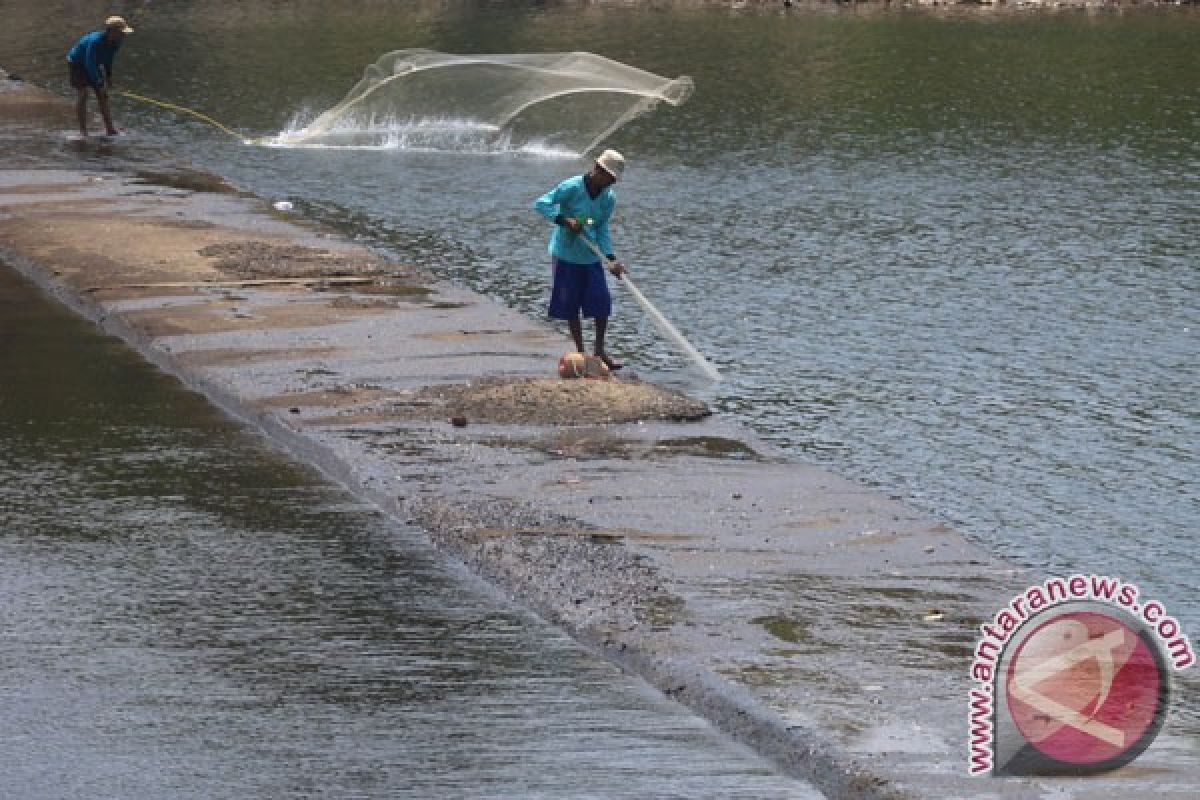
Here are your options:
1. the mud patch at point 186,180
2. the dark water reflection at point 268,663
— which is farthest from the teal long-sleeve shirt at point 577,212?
the mud patch at point 186,180

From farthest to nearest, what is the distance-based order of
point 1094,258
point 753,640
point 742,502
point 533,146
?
point 533,146
point 1094,258
point 742,502
point 753,640

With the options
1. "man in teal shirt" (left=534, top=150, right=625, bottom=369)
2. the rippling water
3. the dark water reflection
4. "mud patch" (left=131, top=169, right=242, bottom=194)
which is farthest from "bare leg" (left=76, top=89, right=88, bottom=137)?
the dark water reflection

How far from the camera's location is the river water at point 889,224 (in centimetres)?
1384

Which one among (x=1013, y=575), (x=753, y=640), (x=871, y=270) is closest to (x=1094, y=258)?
(x=871, y=270)

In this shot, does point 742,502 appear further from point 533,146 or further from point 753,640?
point 533,146

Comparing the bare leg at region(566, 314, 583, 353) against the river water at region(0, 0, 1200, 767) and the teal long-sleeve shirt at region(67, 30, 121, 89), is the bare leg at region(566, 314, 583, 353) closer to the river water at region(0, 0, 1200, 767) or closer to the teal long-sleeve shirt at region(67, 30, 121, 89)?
the river water at region(0, 0, 1200, 767)

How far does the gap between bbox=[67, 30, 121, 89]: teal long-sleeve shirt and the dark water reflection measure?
50.1 feet

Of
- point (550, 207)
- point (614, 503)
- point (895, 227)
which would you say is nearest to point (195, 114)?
point (895, 227)

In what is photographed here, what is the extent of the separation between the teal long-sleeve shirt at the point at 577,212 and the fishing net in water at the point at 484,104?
10.4 m

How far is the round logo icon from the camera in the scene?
8.03 metres

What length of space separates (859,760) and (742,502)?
3808 mm

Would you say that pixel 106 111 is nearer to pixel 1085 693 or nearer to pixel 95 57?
pixel 95 57

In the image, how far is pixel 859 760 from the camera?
7.95m

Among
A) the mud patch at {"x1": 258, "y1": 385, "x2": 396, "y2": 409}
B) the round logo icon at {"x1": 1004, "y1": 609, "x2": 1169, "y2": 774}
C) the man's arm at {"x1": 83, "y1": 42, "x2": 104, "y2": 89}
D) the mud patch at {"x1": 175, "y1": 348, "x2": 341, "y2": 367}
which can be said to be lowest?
the mud patch at {"x1": 175, "y1": 348, "x2": 341, "y2": 367}
